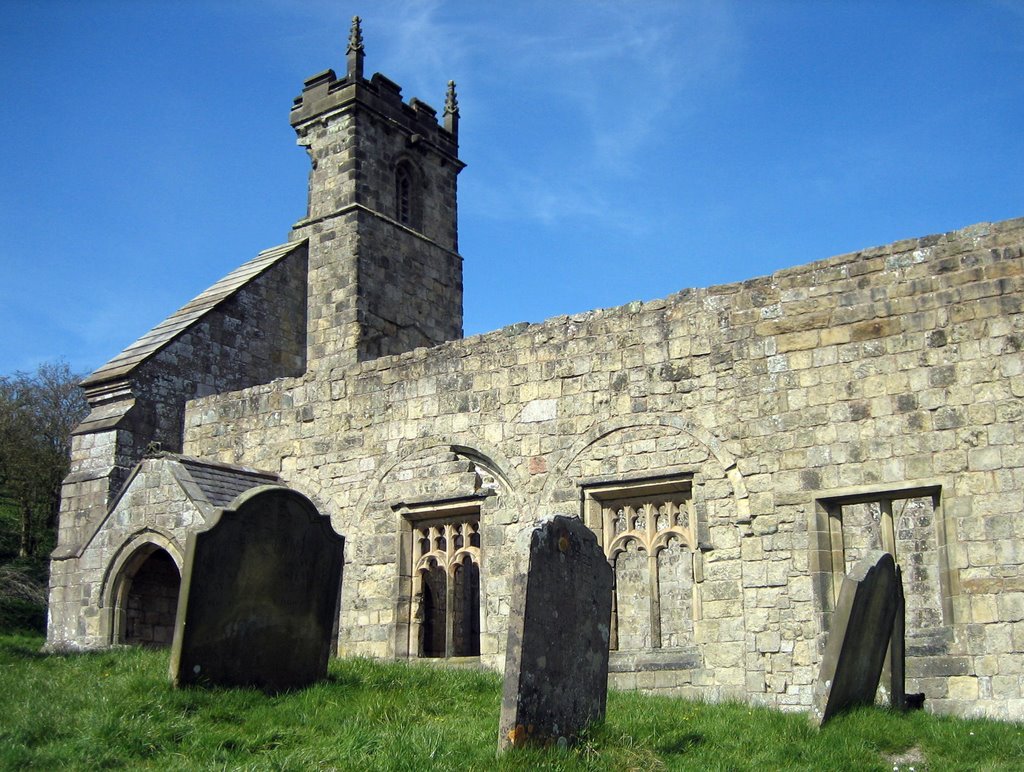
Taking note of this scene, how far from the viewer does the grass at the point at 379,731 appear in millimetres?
7637

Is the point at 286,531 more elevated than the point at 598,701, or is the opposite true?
the point at 286,531

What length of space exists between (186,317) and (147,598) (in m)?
4.91

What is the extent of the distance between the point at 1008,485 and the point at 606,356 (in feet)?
15.0

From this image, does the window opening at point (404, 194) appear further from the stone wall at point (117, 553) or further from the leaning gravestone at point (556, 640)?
the leaning gravestone at point (556, 640)

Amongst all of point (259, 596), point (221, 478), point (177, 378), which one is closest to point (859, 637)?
point (259, 596)

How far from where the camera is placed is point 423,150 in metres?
22.8

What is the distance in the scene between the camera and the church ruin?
1205 cm

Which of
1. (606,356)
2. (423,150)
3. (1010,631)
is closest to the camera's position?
(1010,631)

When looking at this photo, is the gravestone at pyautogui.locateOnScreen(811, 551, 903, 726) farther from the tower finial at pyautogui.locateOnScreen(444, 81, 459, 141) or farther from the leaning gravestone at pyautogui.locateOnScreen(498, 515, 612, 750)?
the tower finial at pyautogui.locateOnScreen(444, 81, 459, 141)

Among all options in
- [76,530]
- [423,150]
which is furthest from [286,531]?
→ [423,150]

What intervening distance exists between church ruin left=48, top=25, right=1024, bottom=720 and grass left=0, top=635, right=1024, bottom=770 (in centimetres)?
213

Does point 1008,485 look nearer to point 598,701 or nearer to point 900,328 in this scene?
point 900,328

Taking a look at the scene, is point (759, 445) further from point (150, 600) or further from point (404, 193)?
point (404, 193)

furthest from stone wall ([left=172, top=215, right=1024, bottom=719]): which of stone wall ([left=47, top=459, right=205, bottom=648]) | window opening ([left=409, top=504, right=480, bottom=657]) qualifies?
stone wall ([left=47, top=459, right=205, bottom=648])
